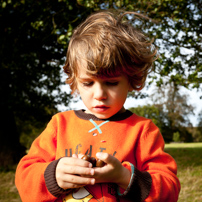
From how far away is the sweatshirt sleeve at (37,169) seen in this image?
1.54 meters

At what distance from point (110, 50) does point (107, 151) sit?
0.65 metres

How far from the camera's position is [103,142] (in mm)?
1596

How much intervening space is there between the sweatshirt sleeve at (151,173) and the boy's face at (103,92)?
0.93 feet

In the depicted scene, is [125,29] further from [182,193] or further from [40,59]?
[40,59]

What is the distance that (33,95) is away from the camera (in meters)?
10.2

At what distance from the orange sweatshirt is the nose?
224 millimetres

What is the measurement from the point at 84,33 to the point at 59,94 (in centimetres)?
973

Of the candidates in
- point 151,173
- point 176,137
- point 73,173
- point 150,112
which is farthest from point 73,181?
point 176,137

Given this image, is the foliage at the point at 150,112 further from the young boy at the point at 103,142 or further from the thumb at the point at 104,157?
the thumb at the point at 104,157

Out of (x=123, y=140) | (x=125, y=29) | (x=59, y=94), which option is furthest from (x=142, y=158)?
(x=59, y=94)

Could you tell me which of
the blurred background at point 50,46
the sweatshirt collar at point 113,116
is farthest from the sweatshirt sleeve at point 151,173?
the blurred background at point 50,46

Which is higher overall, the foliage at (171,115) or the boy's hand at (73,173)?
the boy's hand at (73,173)

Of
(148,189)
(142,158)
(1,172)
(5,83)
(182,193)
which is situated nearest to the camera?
(148,189)

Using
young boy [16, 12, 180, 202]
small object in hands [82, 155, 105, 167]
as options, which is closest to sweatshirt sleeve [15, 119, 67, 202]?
young boy [16, 12, 180, 202]
